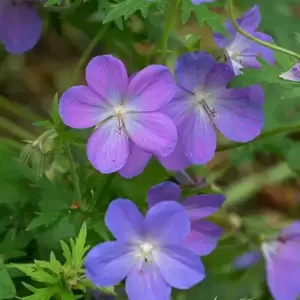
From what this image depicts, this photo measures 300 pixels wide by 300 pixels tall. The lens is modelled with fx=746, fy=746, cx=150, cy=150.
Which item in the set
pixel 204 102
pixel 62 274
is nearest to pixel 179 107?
pixel 204 102

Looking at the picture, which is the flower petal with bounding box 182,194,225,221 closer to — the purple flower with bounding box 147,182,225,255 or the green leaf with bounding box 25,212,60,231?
the purple flower with bounding box 147,182,225,255

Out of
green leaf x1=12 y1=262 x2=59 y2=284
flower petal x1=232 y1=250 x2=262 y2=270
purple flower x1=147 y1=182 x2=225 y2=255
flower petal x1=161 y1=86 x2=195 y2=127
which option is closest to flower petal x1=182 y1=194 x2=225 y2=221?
purple flower x1=147 y1=182 x2=225 y2=255

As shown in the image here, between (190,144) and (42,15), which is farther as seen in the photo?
→ (42,15)

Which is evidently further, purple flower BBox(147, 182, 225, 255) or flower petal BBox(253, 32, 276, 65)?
flower petal BBox(253, 32, 276, 65)

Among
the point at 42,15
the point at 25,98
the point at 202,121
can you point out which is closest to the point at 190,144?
the point at 202,121

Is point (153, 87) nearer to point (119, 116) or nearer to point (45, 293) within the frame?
point (119, 116)

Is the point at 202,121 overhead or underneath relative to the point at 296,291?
overhead

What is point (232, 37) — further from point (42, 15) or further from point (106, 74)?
point (42, 15)
